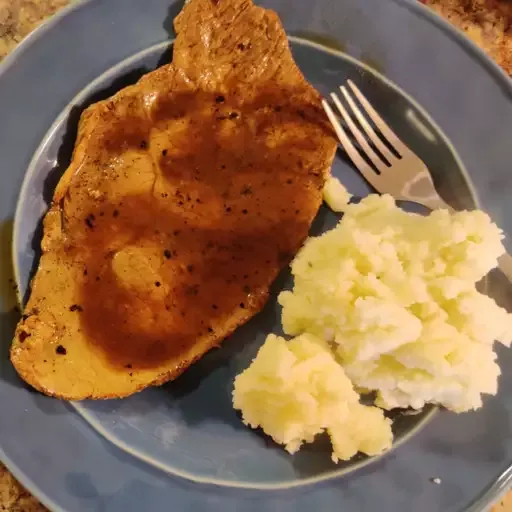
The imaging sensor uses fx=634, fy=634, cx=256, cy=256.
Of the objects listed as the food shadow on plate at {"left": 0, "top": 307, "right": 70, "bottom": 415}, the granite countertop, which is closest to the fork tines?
the granite countertop

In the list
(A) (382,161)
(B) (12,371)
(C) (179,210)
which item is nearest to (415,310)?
(A) (382,161)

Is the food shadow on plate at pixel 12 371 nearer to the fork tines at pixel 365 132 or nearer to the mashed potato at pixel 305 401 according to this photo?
the mashed potato at pixel 305 401

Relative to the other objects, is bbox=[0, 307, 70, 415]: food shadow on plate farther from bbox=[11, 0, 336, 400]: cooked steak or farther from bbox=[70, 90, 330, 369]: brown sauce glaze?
bbox=[70, 90, 330, 369]: brown sauce glaze

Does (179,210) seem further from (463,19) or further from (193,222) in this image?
(463,19)

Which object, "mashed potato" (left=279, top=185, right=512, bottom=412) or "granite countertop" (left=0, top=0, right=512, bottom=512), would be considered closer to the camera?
"mashed potato" (left=279, top=185, right=512, bottom=412)

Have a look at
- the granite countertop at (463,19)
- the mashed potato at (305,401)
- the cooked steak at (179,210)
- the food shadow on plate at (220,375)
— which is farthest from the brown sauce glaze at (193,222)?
the granite countertop at (463,19)

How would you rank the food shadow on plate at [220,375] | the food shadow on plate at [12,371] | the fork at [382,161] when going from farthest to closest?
the fork at [382,161]
the food shadow on plate at [220,375]
the food shadow on plate at [12,371]
